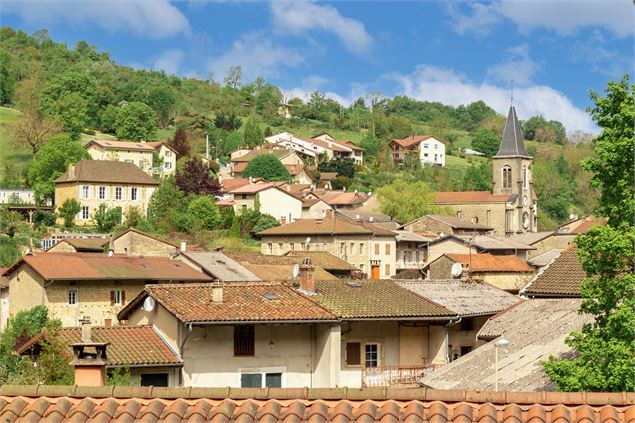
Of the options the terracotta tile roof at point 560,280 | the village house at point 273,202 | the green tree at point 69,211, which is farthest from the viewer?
the village house at point 273,202

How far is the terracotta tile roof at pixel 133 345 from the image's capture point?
2281 cm

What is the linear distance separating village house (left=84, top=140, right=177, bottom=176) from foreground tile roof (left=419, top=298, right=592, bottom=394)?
77.1 meters

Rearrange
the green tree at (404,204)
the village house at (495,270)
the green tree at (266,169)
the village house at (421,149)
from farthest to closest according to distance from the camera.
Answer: the village house at (421,149)
the green tree at (266,169)
the green tree at (404,204)
the village house at (495,270)

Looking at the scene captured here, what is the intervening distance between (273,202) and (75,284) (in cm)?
4409

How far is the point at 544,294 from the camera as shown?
73.9 ft

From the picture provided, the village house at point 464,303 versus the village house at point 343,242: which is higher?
the village house at point 343,242

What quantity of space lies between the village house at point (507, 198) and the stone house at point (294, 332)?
75.0 metres

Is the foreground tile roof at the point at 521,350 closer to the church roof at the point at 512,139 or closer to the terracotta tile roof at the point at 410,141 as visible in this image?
the church roof at the point at 512,139

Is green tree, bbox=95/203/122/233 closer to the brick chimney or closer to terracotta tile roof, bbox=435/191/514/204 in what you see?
terracotta tile roof, bbox=435/191/514/204

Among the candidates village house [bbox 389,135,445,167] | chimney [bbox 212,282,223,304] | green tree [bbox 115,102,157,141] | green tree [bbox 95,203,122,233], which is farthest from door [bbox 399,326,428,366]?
village house [bbox 389,135,445,167]

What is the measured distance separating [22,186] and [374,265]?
3218cm

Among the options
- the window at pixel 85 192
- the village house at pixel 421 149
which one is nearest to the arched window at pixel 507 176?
the village house at pixel 421 149

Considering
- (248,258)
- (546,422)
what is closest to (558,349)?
(546,422)

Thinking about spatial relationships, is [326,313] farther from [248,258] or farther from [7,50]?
[7,50]
